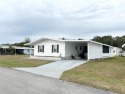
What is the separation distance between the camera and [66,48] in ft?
107

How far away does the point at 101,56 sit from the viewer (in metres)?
39.0

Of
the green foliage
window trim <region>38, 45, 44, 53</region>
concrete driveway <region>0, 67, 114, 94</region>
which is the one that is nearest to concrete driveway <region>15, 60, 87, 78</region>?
concrete driveway <region>0, 67, 114, 94</region>

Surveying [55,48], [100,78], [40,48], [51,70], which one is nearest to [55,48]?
[55,48]

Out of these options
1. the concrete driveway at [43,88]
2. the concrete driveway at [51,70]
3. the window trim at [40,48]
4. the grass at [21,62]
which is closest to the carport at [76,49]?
the window trim at [40,48]

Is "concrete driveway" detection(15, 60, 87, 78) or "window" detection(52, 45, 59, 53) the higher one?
"window" detection(52, 45, 59, 53)

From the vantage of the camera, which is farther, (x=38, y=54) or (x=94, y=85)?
(x=38, y=54)

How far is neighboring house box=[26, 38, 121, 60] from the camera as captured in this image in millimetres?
32344

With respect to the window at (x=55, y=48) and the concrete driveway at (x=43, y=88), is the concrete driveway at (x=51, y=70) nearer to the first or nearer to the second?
the concrete driveway at (x=43, y=88)

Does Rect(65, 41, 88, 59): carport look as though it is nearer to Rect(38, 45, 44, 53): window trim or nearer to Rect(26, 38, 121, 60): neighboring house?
Rect(26, 38, 121, 60): neighboring house

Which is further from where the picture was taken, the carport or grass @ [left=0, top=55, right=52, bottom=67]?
the carport

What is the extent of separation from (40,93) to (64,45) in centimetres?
2360

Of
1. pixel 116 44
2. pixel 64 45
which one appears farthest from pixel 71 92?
pixel 116 44

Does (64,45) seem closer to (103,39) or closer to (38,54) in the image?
(38,54)

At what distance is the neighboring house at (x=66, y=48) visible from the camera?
32344mm
